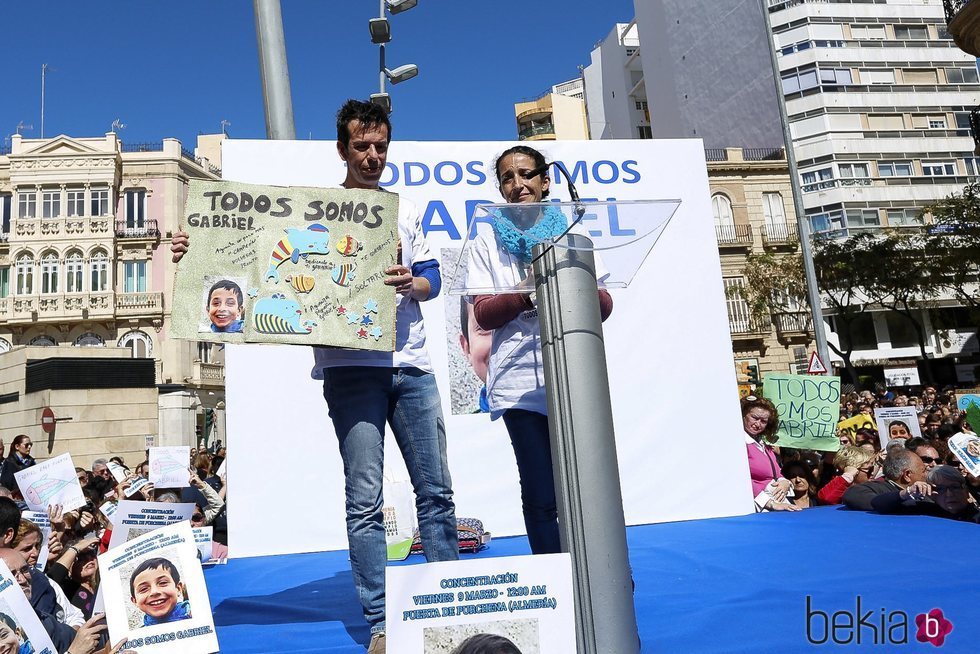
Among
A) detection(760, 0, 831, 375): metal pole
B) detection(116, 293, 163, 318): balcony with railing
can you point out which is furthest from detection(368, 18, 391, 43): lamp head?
detection(116, 293, 163, 318): balcony with railing

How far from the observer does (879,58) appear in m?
37.1

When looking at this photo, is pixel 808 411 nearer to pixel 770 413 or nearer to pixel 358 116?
pixel 770 413

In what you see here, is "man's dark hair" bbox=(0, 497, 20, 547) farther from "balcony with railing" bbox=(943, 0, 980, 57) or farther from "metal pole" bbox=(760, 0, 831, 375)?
"balcony with railing" bbox=(943, 0, 980, 57)

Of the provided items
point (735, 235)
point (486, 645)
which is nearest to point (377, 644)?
point (486, 645)

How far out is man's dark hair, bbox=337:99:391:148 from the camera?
102 inches

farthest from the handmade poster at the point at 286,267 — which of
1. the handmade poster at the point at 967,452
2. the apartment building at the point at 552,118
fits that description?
the apartment building at the point at 552,118

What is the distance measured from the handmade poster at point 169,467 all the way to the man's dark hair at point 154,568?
12.1 ft

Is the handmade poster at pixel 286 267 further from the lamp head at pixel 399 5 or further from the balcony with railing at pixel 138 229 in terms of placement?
the balcony with railing at pixel 138 229

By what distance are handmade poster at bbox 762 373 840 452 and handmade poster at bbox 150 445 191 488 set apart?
4.46 m

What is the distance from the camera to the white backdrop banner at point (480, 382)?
5164 mm

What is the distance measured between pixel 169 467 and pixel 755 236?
30.8 metres

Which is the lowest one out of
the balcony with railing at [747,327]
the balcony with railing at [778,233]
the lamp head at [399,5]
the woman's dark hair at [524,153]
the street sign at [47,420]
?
the woman's dark hair at [524,153]

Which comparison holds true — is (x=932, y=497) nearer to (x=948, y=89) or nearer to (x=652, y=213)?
(x=652, y=213)

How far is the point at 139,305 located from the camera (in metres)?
37.3
